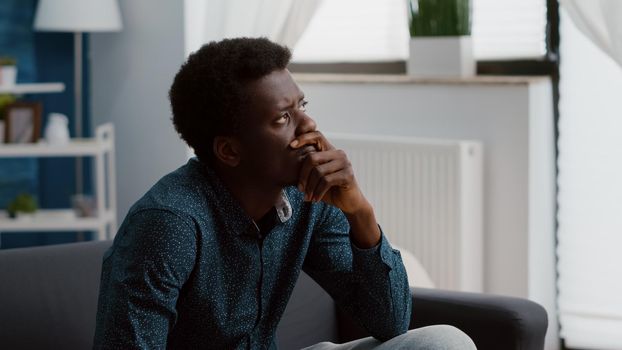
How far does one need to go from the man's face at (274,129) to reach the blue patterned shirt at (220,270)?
0.08 meters

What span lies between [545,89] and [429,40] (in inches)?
16.5

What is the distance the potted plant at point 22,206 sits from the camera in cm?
398

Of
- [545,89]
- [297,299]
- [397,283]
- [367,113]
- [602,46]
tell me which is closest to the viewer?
[397,283]

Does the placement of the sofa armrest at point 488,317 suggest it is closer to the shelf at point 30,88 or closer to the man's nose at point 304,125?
the man's nose at point 304,125

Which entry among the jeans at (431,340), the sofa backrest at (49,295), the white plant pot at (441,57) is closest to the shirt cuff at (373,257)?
the jeans at (431,340)

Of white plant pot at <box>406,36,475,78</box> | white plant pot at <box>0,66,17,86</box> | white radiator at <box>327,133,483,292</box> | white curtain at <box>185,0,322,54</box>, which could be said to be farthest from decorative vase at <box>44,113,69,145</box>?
white plant pot at <box>406,36,475,78</box>

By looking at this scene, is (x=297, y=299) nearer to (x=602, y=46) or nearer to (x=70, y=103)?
(x=602, y=46)

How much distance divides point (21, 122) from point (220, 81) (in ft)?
7.88

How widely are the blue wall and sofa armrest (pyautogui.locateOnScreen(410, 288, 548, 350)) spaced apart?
8.12 feet

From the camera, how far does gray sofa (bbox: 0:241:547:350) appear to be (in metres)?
1.94

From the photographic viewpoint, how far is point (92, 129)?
4.45 meters

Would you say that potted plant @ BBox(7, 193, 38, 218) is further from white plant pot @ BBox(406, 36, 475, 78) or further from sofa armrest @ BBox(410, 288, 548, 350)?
sofa armrest @ BBox(410, 288, 548, 350)

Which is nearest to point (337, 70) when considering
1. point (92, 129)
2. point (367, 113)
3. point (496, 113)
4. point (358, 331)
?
point (367, 113)

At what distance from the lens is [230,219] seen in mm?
1750
